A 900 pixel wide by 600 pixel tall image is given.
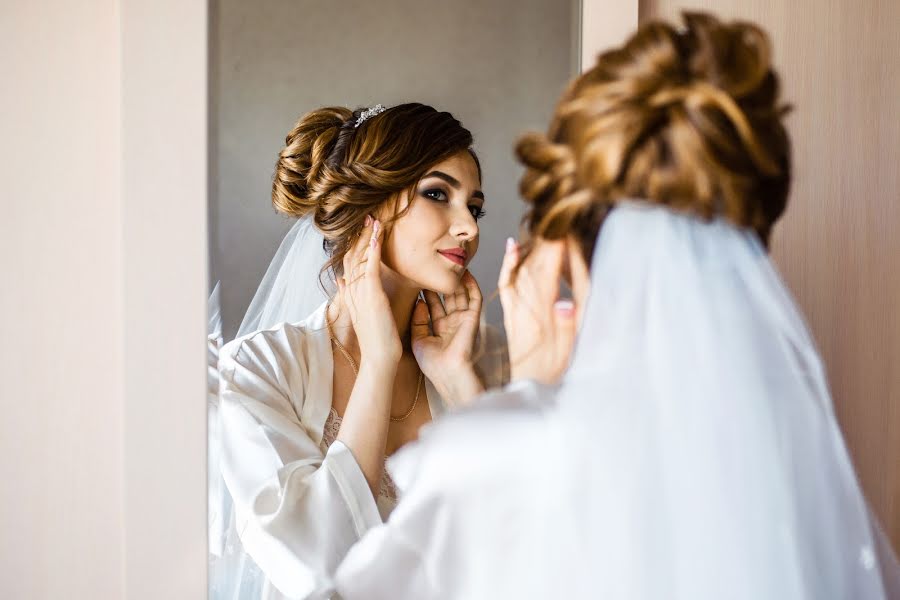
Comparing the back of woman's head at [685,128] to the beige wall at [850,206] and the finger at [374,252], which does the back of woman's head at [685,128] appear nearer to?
the finger at [374,252]

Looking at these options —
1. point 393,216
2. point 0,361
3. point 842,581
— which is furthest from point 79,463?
point 842,581

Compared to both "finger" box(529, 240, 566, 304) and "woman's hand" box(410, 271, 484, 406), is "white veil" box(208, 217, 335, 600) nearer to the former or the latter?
"woman's hand" box(410, 271, 484, 406)

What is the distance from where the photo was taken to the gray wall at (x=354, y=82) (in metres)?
1.23

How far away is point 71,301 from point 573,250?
2.97 feet

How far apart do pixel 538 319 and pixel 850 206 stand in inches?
28.5

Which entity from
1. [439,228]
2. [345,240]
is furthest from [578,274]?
[345,240]

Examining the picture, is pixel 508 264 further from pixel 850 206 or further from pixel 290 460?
pixel 850 206

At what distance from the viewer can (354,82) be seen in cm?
123

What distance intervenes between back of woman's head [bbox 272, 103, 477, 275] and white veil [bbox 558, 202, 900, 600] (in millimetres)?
443

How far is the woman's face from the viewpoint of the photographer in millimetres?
1216

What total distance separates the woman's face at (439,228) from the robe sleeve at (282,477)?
245 mm

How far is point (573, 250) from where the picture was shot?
988mm

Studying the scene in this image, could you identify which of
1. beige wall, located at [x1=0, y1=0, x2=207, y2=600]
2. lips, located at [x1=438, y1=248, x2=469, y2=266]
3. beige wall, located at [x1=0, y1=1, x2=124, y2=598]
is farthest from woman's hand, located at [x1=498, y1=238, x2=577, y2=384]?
beige wall, located at [x1=0, y1=1, x2=124, y2=598]

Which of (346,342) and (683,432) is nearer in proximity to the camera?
(683,432)
